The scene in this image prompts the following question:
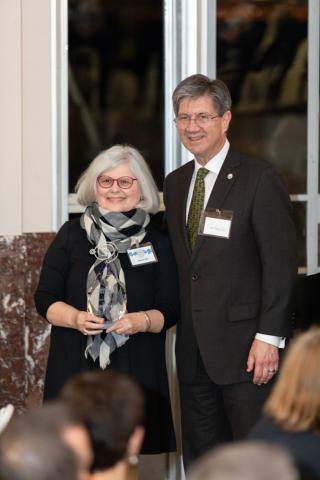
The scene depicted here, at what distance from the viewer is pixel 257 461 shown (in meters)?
1.64

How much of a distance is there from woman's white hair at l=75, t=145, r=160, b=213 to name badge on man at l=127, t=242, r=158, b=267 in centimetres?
16

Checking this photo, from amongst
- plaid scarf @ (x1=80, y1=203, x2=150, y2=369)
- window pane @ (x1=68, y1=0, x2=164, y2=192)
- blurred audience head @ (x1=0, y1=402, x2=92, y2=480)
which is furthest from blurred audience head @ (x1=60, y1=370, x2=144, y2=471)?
window pane @ (x1=68, y1=0, x2=164, y2=192)

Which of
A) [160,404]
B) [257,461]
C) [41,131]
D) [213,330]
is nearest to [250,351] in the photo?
[213,330]

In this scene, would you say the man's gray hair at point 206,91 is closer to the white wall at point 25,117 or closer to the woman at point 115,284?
the woman at point 115,284

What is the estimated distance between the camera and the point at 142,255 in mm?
3643

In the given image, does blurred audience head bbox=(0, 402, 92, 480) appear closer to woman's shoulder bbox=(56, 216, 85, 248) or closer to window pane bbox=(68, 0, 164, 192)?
woman's shoulder bbox=(56, 216, 85, 248)

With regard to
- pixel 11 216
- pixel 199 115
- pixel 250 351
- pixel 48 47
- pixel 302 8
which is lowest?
pixel 250 351

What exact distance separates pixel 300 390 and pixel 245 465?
57 centimetres

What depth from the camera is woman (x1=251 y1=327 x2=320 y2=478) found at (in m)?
2.16

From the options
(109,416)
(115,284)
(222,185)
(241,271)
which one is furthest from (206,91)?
(109,416)

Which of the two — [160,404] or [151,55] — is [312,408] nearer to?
[160,404]

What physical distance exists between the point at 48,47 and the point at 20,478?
3.16 m

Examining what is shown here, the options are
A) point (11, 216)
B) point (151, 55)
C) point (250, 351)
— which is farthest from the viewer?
point (151, 55)

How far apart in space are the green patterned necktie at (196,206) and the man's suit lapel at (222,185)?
0.07 metres
